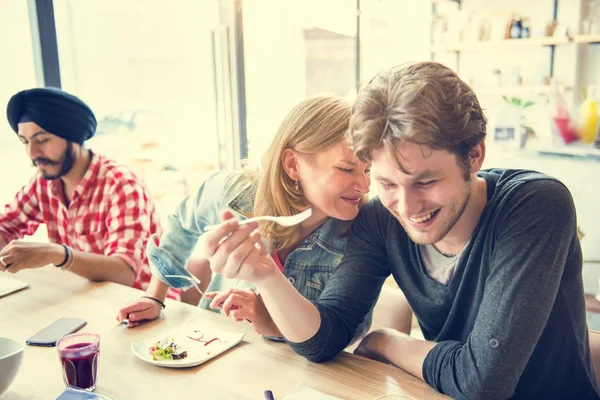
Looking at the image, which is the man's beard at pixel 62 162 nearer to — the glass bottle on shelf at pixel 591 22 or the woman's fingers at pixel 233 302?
the woman's fingers at pixel 233 302

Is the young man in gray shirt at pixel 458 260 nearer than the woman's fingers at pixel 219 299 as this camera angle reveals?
Yes

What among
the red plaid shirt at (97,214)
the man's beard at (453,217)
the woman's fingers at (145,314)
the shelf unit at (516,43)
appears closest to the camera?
the man's beard at (453,217)

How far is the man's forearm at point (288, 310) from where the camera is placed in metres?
1.11

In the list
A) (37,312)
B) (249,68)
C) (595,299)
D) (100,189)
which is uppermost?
(249,68)

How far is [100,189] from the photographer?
6.68ft

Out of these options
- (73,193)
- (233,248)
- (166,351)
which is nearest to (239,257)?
(233,248)

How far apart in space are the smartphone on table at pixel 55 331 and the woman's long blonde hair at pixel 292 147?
53cm

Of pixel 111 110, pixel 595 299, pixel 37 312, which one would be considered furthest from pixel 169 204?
pixel 595 299

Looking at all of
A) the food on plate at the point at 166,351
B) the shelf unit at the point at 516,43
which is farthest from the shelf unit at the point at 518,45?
the food on plate at the point at 166,351

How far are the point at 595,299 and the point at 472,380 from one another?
5.85ft

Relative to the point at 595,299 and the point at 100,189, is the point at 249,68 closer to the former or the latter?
the point at 100,189

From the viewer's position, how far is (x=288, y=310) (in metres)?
1.13

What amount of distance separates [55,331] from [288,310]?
1.92 ft

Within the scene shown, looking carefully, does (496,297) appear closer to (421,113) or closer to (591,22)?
(421,113)
